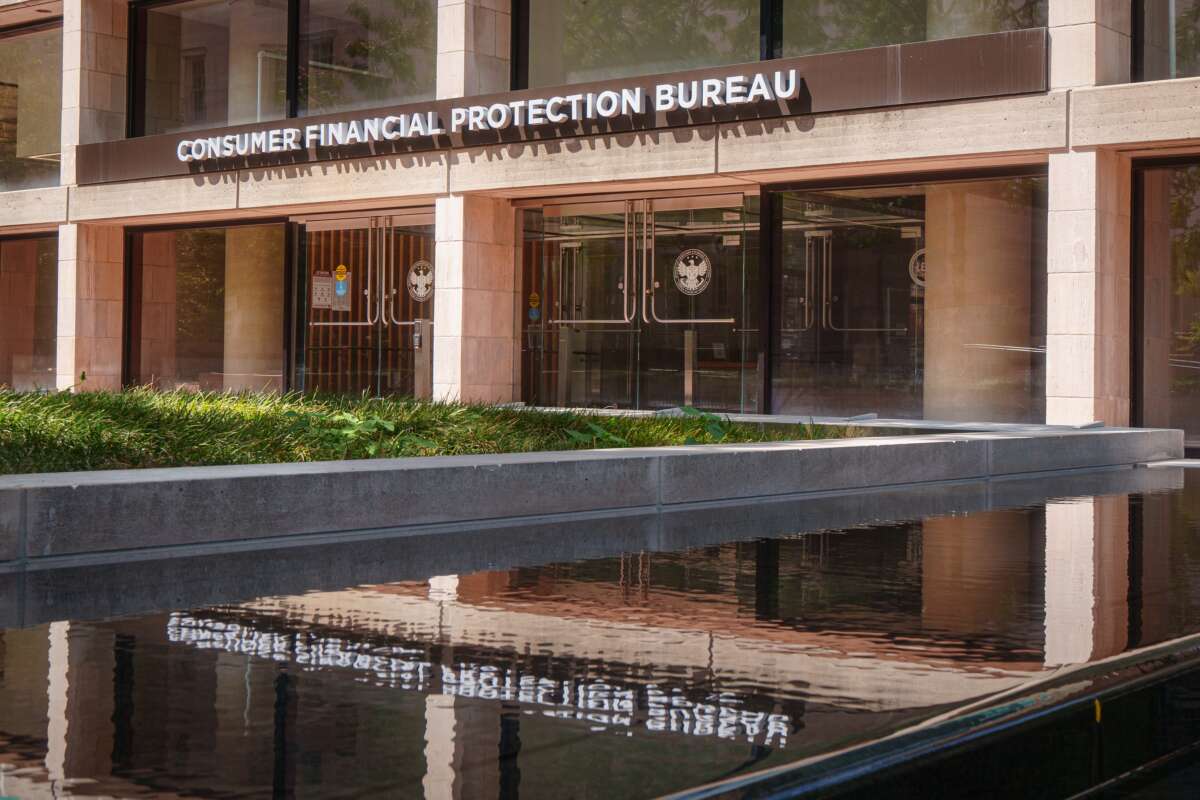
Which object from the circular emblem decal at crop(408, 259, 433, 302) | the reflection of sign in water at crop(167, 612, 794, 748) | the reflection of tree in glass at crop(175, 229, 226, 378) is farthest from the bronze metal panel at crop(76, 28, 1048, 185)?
the reflection of sign in water at crop(167, 612, 794, 748)

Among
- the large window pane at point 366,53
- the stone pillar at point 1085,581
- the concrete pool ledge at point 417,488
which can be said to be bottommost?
the stone pillar at point 1085,581

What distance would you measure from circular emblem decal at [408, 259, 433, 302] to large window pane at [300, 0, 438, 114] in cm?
285

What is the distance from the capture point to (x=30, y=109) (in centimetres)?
3281

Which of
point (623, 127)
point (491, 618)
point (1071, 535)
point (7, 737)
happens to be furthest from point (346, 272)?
point (7, 737)

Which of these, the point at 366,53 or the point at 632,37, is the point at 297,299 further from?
the point at 632,37

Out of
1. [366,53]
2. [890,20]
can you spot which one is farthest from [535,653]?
[366,53]

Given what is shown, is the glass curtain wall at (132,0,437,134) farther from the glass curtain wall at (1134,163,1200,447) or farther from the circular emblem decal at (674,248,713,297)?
the glass curtain wall at (1134,163,1200,447)

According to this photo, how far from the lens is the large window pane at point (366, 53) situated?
26.6 meters

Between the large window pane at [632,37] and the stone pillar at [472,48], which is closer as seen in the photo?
the large window pane at [632,37]

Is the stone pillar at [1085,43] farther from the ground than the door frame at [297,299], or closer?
farther from the ground

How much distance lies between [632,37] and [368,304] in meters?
7.23

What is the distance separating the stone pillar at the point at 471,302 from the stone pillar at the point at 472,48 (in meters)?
1.85

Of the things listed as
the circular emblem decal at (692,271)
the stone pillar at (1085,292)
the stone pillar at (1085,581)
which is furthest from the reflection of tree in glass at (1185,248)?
the stone pillar at (1085,581)

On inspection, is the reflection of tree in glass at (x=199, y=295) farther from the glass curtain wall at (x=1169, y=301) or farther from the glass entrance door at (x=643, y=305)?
the glass curtain wall at (x=1169, y=301)
